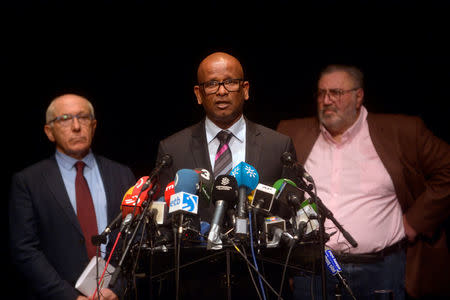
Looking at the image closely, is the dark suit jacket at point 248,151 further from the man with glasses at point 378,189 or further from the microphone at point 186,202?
the man with glasses at point 378,189

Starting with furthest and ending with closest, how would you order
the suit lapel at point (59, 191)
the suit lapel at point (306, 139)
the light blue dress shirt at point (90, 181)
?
the suit lapel at point (306, 139), the light blue dress shirt at point (90, 181), the suit lapel at point (59, 191)

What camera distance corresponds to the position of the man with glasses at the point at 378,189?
119 inches

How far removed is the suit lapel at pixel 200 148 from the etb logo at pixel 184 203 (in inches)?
27.0

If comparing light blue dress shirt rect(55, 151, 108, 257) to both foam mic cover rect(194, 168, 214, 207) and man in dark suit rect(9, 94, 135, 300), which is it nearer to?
man in dark suit rect(9, 94, 135, 300)

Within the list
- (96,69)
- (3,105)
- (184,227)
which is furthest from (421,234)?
(3,105)

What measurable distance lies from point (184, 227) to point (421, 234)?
6.56ft

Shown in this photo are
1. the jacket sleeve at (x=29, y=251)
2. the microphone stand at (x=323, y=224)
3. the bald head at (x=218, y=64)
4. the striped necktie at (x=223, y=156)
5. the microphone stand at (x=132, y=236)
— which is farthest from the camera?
the jacket sleeve at (x=29, y=251)

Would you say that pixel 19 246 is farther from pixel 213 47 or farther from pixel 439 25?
pixel 439 25

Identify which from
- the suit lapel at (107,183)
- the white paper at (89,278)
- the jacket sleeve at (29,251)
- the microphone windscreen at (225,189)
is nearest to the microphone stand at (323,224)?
the microphone windscreen at (225,189)

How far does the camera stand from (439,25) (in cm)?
375

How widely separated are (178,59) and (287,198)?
237cm

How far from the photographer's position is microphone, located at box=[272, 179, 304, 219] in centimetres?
192

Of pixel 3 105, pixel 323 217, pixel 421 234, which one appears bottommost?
pixel 421 234

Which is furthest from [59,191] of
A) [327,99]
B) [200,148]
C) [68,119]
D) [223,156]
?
[327,99]
